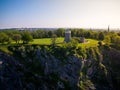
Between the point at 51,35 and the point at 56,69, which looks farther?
the point at 51,35

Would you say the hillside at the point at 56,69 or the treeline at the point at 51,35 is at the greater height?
the treeline at the point at 51,35

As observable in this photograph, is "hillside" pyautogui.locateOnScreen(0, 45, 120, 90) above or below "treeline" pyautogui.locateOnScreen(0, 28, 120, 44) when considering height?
below

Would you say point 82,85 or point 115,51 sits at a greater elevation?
point 115,51

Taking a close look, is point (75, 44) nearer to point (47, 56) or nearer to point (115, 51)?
point (47, 56)

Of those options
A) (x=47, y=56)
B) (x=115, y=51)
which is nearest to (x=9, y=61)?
(x=47, y=56)

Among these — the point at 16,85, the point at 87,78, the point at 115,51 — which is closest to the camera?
the point at 16,85

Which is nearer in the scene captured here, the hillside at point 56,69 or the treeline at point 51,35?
the hillside at point 56,69

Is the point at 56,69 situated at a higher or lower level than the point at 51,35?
lower

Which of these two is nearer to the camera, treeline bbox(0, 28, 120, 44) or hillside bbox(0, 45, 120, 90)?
hillside bbox(0, 45, 120, 90)
